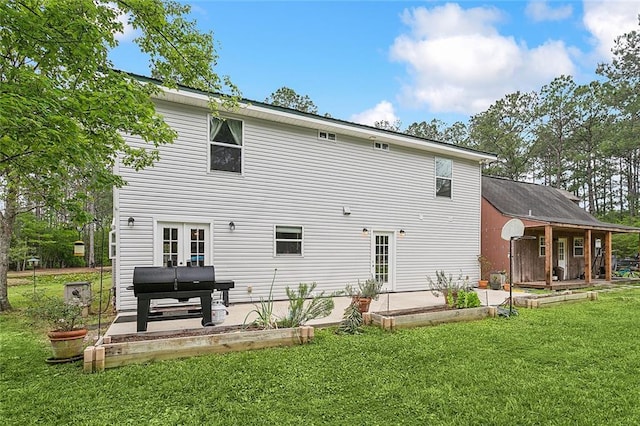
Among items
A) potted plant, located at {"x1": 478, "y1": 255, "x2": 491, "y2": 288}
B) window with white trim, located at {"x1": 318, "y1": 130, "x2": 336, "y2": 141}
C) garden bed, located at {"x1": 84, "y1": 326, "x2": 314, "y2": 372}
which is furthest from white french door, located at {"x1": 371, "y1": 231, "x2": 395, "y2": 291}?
garden bed, located at {"x1": 84, "y1": 326, "x2": 314, "y2": 372}

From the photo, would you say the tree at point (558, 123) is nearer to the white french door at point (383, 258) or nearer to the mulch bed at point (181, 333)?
the white french door at point (383, 258)

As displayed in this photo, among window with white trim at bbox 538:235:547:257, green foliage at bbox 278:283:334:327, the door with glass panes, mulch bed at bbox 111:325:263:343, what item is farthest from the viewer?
window with white trim at bbox 538:235:547:257

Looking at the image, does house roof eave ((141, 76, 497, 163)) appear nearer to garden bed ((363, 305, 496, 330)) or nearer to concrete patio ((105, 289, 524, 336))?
concrete patio ((105, 289, 524, 336))

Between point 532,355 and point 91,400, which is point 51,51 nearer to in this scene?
A: point 91,400

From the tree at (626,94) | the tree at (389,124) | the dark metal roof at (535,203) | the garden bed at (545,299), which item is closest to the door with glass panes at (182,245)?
the garden bed at (545,299)

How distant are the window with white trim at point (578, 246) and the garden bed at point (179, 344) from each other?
611 inches

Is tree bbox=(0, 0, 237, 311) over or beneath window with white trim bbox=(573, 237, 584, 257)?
over

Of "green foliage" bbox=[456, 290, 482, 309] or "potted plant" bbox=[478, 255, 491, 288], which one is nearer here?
"green foliage" bbox=[456, 290, 482, 309]

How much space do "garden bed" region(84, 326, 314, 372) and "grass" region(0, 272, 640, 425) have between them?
14 cm

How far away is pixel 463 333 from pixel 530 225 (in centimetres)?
858

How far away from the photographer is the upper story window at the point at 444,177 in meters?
12.2

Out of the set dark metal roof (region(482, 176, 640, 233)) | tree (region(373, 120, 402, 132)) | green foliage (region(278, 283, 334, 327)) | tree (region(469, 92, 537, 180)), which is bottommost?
green foliage (region(278, 283, 334, 327))

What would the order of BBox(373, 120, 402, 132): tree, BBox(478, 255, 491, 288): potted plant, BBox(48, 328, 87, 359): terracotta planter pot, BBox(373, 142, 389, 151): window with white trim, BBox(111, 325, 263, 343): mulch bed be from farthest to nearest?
1. BBox(373, 120, 402, 132): tree
2. BBox(478, 255, 491, 288): potted plant
3. BBox(373, 142, 389, 151): window with white trim
4. BBox(111, 325, 263, 343): mulch bed
5. BBox(48, 328, 87, 359): terracotta planter pot

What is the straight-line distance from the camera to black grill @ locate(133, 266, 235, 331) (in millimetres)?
5367
